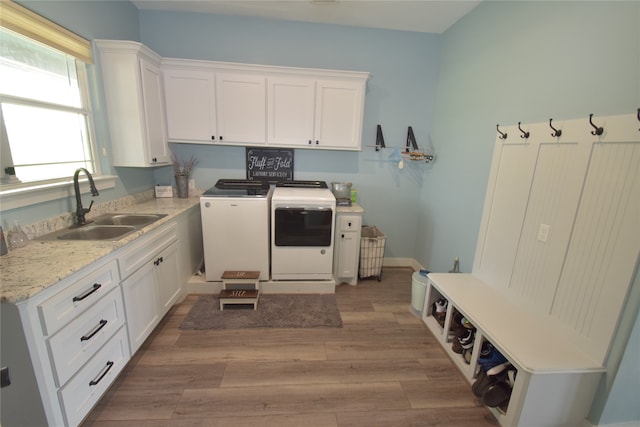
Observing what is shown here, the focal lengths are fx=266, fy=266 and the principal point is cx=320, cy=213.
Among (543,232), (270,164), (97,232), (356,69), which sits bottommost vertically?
(97,232)

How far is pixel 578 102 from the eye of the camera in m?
1.51

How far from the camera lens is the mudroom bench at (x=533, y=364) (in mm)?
1335

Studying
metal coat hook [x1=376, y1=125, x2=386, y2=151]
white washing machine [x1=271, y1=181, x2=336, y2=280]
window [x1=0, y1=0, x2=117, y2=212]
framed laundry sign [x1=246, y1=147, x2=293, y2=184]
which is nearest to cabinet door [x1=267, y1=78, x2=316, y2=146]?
framed laundry sign [x1=246, y1=147, x2=293, y2=184]

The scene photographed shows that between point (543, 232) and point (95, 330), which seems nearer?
point (95, 330)

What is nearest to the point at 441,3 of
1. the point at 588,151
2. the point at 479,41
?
the point at 479,41

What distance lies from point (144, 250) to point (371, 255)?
2.20m

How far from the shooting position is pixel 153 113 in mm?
2576

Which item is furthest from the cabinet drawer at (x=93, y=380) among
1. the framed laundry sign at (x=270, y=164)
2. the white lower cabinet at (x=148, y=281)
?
the framed laundry sign at (x=270, y=164)

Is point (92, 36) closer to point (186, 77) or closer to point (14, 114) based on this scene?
point (186, 77)

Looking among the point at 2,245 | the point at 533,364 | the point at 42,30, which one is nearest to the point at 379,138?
the point at 533,364

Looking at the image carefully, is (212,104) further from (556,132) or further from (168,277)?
(556,132)

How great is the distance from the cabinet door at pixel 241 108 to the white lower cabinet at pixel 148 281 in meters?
1.18

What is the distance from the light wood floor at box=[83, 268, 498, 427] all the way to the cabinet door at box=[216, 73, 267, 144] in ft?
6.19

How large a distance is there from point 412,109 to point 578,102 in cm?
183
